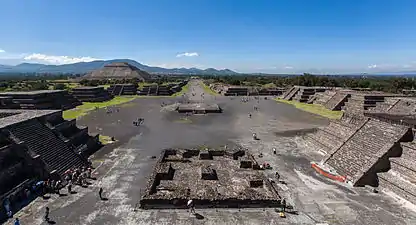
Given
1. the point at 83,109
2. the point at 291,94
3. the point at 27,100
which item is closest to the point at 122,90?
the point at 83,109

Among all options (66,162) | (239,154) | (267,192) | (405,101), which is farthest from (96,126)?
(405,101)

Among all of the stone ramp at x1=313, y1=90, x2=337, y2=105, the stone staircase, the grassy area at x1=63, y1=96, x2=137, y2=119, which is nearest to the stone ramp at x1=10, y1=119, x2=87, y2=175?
the grassy area at x1=63, y1=96, x2=137, y2=119

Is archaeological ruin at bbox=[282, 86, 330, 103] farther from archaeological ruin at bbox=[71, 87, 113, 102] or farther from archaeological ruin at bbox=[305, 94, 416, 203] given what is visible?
archaeological ruin at bbox=[71, 87, 113, 102]

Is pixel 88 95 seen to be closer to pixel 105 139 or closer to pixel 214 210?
pixel 105 139

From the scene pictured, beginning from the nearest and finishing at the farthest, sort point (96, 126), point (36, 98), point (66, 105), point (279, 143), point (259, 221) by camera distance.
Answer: point (259, 221)
point (279, 143)
point (96, 126)
point (36, 98)
point (66, 105)

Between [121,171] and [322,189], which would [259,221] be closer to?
[322,189]

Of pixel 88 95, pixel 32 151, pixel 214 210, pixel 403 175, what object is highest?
pixel 32 151
